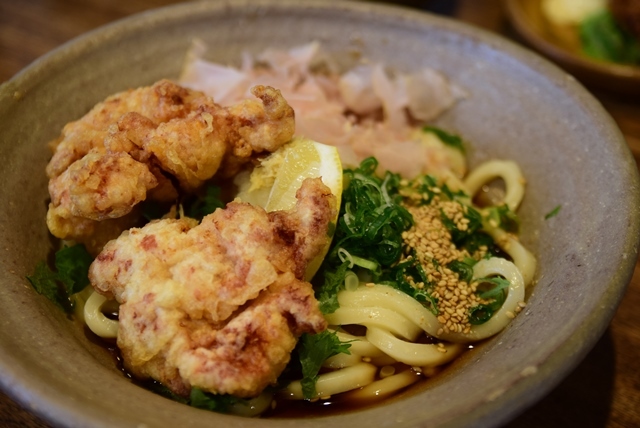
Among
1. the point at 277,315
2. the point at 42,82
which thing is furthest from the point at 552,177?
the point at 42,82

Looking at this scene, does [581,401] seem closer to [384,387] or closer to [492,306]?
[492,306]

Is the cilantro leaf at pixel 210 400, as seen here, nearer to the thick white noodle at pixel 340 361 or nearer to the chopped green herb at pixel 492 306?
the thick white noodle at pixel 340 361

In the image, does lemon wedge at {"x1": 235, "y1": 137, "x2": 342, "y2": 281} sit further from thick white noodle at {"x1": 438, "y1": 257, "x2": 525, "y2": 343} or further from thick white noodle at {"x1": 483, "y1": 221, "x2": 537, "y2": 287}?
thick white noodle at {"x1": 483, "y1": 221, "x2": 537, "y2": 287}

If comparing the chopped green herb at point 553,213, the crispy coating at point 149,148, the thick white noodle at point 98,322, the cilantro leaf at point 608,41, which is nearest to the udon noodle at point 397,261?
the thick white noodle at point 98,322

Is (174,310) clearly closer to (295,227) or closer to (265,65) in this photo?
(295,227)

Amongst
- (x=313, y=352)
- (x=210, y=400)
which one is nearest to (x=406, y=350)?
(x=313, y=352)

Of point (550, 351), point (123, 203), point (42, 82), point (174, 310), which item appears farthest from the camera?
point (42, 82)
